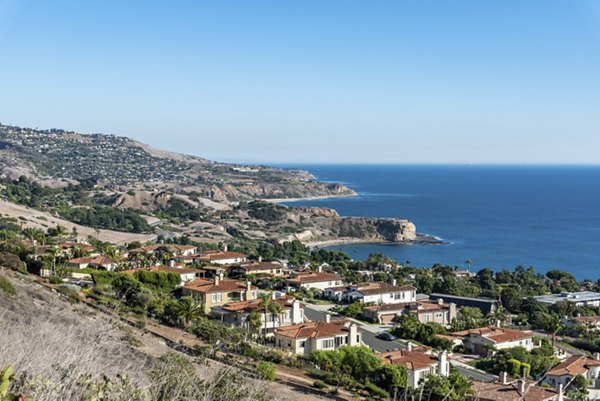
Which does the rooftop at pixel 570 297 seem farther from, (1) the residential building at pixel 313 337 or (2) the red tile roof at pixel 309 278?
(1) the residential building at pixel 313 337

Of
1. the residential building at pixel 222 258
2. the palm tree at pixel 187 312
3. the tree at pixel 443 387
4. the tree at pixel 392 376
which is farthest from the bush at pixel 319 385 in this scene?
the residential building at pixel 222 258

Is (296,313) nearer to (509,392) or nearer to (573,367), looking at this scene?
(573,367)

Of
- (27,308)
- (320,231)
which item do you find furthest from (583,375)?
(320,231)

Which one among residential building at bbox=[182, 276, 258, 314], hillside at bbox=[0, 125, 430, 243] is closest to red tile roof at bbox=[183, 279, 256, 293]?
residential building at bbox=[182, 276, 258, 314]

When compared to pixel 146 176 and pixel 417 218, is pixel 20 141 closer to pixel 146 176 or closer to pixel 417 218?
pixel 146 176

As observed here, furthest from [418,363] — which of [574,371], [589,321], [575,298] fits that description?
[575,298]

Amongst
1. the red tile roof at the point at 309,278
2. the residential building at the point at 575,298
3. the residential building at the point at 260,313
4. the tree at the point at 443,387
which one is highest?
the tree at the point at 443,387
